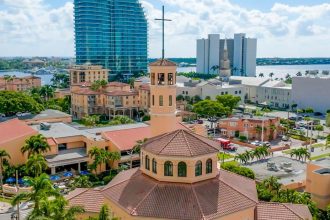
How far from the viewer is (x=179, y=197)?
101 ft

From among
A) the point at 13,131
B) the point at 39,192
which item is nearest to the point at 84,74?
the point at 13,131

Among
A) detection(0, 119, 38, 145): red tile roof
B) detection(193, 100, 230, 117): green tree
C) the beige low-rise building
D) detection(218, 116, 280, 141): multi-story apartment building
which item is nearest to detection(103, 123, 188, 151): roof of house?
detection(0, 119, 38, 145): red tile roof

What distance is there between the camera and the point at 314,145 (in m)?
82.2

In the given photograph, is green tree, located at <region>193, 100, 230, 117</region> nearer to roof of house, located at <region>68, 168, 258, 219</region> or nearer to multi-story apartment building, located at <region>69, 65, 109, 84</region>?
multi-story apartment building, located at <region>69, 65, 109, 84</region>

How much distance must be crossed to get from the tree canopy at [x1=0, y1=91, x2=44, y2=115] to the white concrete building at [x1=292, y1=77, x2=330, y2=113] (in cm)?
8477

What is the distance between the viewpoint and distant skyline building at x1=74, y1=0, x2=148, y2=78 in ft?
594

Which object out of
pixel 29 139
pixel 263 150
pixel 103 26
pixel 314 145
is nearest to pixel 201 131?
pixel 263 150

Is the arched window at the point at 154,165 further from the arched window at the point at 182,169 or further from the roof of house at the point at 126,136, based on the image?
the roof of house at the point at 126,136

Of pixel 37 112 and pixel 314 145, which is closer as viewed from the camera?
pixel 314 145

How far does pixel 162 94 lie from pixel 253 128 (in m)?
52.8

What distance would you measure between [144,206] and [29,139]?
1275 inches

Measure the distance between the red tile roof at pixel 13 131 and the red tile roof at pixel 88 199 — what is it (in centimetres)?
2620

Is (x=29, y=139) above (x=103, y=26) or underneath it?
underneath

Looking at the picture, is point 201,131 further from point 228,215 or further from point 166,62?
point 228,215
